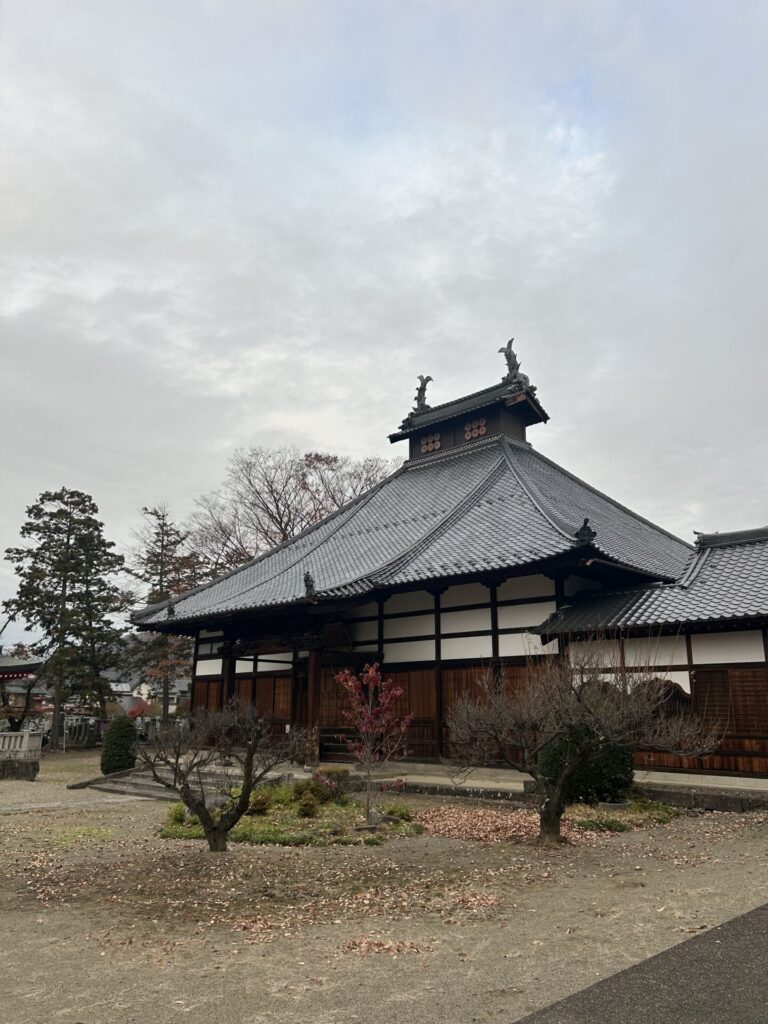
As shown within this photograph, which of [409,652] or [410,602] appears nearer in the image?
[409,652]

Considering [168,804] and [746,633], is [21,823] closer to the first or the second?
[168,804]

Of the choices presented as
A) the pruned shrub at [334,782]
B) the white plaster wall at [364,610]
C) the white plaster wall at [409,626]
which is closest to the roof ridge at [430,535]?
the white plaster wall at [364,610]

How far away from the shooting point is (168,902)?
659 cm

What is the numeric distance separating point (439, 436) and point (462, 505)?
6.33m

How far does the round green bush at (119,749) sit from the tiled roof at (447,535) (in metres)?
3.19

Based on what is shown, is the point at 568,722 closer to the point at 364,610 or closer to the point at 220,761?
the point at 364,610

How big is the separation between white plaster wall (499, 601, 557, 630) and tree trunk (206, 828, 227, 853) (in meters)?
8.50

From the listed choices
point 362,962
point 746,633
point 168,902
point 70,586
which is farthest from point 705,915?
point 70,586

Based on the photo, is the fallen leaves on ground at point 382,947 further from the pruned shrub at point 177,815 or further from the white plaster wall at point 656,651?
the white plaster wall at point 656,651

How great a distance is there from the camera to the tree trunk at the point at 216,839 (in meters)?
8.55

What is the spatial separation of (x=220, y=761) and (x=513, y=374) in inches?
575

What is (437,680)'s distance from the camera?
16.4 metres

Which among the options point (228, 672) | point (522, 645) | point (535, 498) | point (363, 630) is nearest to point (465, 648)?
point (522, 645)

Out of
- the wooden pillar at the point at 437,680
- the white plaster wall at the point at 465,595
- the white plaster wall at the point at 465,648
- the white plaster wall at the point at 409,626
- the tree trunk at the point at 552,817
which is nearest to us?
the tree trunk at the point at 552,817
